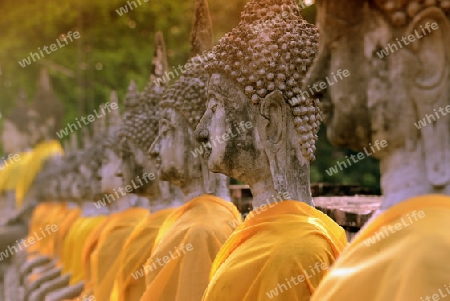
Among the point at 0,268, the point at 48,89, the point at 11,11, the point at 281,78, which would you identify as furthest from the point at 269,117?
the point at 11,11

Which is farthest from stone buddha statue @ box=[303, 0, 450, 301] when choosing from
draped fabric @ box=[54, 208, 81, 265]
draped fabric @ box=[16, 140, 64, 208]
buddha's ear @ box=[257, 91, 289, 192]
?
draped fabric @ box=[16, 140, 64, 208]

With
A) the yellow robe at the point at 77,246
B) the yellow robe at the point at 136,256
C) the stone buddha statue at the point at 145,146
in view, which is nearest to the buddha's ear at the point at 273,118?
the yellow robe at the point at 136,256

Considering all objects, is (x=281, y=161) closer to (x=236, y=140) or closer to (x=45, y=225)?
(x=236, y=140)

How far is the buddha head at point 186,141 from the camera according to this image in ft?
15.7

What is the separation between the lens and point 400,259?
200 cm

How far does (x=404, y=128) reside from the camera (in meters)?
2.20

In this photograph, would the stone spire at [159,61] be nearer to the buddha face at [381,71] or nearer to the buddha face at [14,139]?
the buddha face at [381,71]

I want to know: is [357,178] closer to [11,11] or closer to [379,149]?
[379,149]

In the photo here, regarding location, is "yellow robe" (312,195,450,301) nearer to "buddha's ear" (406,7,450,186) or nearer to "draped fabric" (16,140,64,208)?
"buddha's ear" (406,7,450,186)

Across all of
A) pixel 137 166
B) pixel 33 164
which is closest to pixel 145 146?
pixel 137 166

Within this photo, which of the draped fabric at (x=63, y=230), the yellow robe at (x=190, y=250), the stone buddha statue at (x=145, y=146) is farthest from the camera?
the draped fabric at (x=63, y=230)

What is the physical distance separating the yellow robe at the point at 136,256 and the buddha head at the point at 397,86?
3152 mm

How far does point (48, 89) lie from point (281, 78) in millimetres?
11352

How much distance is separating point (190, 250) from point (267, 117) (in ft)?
3.10
